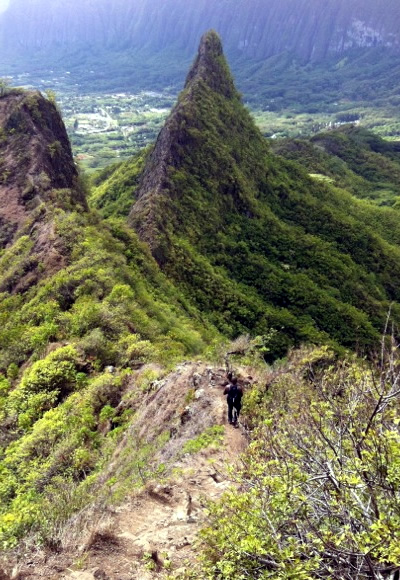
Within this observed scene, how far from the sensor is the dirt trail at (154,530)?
980 cm

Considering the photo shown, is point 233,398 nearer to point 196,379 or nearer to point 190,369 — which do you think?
point 196,379

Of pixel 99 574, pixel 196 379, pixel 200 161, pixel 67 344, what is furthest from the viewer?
pixel 200 161

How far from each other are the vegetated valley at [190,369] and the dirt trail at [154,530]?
1.9 inches

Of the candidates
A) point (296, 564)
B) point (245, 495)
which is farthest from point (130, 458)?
point (296, 564)

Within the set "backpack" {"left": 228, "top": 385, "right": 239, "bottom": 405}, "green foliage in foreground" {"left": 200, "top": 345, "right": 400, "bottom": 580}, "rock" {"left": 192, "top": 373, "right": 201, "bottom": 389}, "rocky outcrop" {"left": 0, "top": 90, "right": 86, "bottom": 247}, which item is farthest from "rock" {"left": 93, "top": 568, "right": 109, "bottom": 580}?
"rocky outcrop" {"left": 0, "top": 90, "right": 86, "bottom": 247}

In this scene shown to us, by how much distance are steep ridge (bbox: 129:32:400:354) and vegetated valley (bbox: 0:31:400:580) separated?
1.00ft

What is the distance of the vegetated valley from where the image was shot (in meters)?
8.15

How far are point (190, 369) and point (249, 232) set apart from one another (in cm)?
4365

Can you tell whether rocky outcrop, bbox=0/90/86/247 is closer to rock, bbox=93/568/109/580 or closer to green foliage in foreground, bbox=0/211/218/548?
green foliage in foreground, bbox=0/211/218/548

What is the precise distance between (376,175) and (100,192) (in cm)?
8126

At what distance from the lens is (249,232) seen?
6175 centimetres

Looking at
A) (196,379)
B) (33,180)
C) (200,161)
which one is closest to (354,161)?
(200,161)

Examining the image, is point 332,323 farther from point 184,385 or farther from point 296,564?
point 296,564

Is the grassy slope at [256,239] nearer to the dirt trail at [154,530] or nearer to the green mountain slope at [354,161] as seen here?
the dirt trail at [154,530]
